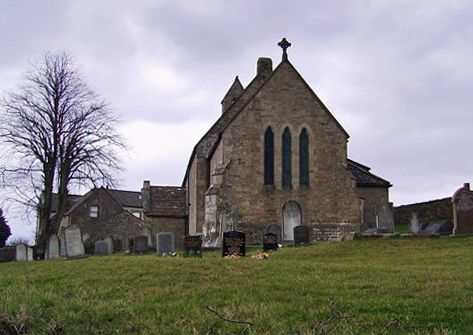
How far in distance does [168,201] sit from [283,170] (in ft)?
47.4

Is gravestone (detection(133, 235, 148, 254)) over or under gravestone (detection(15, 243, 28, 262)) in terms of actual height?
over

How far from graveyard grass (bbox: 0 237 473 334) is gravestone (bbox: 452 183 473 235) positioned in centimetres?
749

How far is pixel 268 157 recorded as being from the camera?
3203 cm

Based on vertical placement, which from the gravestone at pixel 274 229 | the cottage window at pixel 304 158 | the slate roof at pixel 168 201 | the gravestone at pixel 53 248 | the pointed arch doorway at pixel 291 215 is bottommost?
the gravestone at pixel 53 248

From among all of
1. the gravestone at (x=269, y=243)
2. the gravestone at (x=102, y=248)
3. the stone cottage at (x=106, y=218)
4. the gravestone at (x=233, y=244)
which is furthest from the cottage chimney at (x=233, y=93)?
the gravestone at (x=233, y=244)


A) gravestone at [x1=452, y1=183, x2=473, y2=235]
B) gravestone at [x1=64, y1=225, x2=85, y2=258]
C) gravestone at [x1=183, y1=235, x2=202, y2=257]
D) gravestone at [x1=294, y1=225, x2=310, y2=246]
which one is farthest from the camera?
gravestone at [x1=64, y1=225, x2=85, y2=258]

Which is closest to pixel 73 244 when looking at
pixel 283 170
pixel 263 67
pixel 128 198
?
pixel 283 170

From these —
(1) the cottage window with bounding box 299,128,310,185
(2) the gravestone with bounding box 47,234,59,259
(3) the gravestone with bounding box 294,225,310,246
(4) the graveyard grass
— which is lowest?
(4) the graveyard grass

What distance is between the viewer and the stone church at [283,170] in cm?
3091

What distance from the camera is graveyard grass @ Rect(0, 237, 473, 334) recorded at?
8.56m

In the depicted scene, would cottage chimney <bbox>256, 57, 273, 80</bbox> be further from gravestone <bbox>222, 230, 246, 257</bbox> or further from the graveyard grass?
the graveyard grass

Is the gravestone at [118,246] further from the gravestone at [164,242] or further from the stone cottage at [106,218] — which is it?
the gravestone at [164,242]

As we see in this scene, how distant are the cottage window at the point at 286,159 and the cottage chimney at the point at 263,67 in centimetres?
659

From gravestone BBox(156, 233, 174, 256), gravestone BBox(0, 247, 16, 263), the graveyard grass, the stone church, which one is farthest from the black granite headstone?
the graveyard grass
